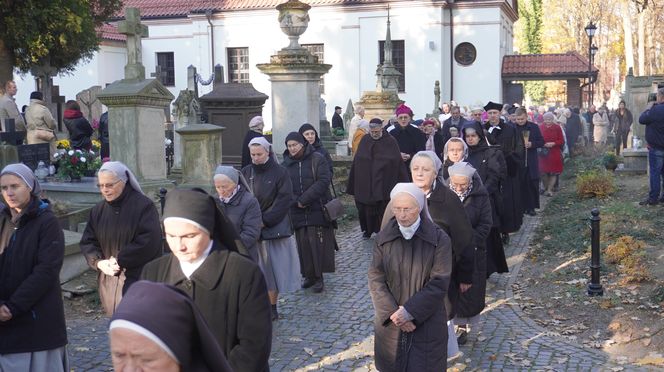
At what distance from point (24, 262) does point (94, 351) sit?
2242mm

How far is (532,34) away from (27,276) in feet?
204

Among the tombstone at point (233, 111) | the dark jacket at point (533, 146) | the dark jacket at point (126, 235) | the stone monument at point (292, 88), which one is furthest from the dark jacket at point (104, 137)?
the dark jacket at point (126, 235)

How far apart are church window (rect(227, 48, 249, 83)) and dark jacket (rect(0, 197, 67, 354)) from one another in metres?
37.1

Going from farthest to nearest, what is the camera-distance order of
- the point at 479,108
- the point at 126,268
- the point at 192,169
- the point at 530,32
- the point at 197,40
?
1. the point at 530,32
2. the point at 197,40
3. the point at 479,108
4. the point at 192,169
5. the point at 126,268

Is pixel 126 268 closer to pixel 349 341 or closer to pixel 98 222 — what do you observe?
pixel 98 222

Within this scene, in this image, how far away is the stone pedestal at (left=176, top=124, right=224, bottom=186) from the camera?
11258 millimetres

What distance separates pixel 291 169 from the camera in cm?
929

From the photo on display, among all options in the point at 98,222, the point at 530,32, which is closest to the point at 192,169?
the point at 98,222

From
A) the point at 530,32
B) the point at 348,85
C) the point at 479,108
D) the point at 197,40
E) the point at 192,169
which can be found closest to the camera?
the point at 192,169

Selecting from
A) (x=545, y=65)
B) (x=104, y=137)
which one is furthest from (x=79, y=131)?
(x=545, y=65)

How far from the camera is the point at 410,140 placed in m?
13.5

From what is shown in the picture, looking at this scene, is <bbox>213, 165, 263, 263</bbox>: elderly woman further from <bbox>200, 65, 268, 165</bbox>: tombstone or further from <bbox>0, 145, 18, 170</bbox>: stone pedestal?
<bbox>200, 65, 268, 165</bbox>: tombstone

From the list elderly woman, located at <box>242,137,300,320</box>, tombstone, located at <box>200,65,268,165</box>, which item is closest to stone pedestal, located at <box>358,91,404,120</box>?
tombstone, located at <box>200,65,268,165</box>

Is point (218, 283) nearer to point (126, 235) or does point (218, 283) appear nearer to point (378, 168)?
point (126, 235)
